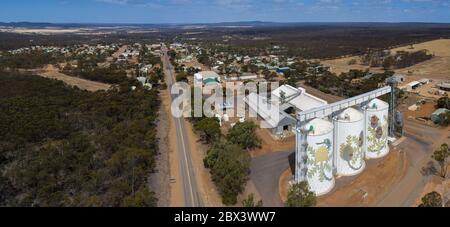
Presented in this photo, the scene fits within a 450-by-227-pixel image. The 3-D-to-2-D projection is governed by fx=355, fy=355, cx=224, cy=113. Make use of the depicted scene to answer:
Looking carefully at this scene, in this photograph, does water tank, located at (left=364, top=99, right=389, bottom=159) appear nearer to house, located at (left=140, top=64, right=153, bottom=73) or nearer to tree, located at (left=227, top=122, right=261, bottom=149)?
tree, located at (left=227, top=122, right=261, bottom=149)

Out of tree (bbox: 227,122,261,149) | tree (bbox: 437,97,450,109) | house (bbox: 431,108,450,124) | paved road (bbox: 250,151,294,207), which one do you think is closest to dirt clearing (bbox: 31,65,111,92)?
tree (bbox: 227,122,261,149)

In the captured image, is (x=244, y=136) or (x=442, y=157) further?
(x=244, y=136)

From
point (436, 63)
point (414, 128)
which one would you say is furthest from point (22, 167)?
point (436, 63)

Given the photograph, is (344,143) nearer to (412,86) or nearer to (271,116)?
(271,116)

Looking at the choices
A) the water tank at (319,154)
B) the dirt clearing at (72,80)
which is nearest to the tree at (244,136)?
the water tank at (319,154)

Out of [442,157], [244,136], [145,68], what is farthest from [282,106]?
[145,68]

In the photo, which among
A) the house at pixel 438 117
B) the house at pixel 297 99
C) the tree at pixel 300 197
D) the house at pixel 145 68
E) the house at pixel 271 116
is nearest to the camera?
the tree at pixel 300 197

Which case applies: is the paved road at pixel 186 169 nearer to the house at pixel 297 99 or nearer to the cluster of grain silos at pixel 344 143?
the cluster of grain silos at pixel 344 143
